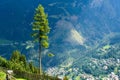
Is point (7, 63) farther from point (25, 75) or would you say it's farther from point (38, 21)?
point (25, 75)

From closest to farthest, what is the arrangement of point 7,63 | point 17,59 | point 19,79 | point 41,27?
point 19,79 → point 41,27 → point 7,63 → point 17,59

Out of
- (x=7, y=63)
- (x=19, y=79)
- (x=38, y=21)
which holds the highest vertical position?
(x=38, y=21)

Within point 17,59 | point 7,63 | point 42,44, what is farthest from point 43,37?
point 17,59

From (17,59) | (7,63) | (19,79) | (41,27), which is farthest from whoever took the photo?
(17,59)

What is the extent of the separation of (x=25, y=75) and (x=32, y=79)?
6.31 ft

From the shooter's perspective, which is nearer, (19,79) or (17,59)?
(19,79)

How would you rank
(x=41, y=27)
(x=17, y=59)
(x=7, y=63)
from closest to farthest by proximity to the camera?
(x=41, y=27), (x=7, y=63), (x=17, y=59)

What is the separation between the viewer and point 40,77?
6800cm

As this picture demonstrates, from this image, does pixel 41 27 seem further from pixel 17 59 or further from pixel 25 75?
pixel 17 59

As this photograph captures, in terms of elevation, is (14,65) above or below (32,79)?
above

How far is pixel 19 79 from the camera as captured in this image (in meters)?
67.9

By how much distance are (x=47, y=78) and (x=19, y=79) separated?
5349mm

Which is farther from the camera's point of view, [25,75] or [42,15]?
[42,15]

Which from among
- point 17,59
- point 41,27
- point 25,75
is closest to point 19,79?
point 25,75
